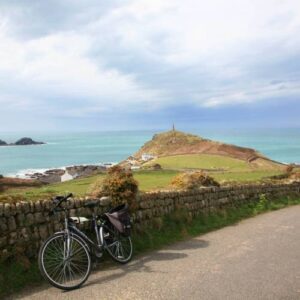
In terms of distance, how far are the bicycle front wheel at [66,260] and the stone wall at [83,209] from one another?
669 mm

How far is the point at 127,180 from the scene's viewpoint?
10219 millimetres

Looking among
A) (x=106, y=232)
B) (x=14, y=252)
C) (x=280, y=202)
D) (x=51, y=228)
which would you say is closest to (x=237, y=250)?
(x=106, y=232)

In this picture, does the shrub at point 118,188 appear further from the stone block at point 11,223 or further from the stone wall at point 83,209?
the stone block at point 11,223

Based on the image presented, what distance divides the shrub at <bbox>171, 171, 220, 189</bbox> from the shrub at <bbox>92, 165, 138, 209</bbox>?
136 inches

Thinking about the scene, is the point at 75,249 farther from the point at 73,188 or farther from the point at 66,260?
the point at 73,188

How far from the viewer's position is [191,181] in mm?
13930

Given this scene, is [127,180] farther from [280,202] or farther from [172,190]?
[280,202]

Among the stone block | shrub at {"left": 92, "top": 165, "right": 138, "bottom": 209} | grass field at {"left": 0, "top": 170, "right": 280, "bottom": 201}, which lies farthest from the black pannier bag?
the stone block

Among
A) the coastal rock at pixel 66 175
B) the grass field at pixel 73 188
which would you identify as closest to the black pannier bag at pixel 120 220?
the grass field at pixel 73 188

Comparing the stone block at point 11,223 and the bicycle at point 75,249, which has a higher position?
the stone block at point 11,223

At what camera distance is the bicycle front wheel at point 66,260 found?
281 inches

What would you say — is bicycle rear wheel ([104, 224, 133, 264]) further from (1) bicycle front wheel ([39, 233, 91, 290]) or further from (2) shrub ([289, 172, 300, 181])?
A: (2) shrub ([289, 172, 300, 181])

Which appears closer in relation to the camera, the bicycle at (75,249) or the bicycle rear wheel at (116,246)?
the bicycle at (75,249)

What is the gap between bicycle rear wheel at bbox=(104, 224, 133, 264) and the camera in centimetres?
848
